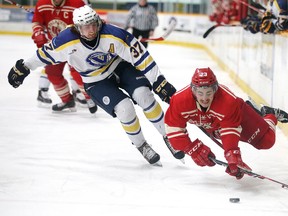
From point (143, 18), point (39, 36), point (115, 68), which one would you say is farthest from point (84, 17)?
point (143, 18)

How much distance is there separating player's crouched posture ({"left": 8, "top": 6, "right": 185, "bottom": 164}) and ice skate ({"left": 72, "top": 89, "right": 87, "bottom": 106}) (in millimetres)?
2290

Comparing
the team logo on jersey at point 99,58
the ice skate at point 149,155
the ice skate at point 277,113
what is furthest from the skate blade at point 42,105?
the ice skate at point 277,113

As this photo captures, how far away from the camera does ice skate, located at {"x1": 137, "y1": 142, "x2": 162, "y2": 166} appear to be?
4.32m

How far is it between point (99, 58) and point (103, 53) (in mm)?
52

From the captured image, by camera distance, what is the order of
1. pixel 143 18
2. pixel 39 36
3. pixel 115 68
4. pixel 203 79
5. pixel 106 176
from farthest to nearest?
1. pixel 143 18
2. pixel 39 36
3. pixel 115 68
4. pixel 106 176
5. pixel 203 79

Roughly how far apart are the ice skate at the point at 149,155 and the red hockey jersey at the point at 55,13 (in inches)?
88.1

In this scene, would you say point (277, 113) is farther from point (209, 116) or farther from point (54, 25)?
point (54, 25)

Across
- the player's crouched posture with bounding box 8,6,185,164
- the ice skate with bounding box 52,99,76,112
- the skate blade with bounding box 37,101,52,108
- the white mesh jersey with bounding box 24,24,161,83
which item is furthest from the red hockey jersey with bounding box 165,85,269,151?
the skate blade with bounding box 37,101,52,108

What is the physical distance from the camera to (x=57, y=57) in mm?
4453

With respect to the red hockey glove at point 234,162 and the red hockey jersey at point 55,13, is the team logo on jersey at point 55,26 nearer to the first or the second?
the red hockey jersey at point 55,13

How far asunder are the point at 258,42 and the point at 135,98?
10.1 ft

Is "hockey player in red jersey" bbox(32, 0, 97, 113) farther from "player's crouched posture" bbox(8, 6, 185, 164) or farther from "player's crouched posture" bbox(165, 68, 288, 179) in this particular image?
"player's crouched posture" bbox(165, 68, 288, 179)

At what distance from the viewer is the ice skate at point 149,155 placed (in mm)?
4320

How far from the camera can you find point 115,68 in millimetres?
4453
